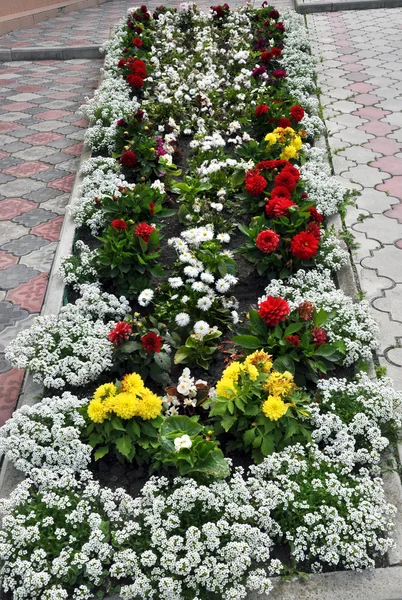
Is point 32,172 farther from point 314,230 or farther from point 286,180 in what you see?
point 314,230

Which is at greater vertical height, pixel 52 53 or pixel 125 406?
pixel 52 53

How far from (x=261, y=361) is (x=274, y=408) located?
0.84 feet

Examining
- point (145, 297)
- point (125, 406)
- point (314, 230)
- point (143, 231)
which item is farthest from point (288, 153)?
point (125, 406)

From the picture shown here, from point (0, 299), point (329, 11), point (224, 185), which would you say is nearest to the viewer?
point (0, 299)

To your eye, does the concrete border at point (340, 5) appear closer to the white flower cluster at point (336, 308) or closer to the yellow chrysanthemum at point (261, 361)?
the white flower cluster at point (336, 308)

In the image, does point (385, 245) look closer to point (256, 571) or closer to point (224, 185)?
point (224, 185)

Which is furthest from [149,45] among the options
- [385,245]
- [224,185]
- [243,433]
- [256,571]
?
[256,571]

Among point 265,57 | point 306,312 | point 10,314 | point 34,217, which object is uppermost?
point 265,57

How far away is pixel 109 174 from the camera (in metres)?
4.88

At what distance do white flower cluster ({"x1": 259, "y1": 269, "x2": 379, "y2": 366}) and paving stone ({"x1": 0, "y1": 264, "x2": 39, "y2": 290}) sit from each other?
5.39ft

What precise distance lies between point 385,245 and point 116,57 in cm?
482

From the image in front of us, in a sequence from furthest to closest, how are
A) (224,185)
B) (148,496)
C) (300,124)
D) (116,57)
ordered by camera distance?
(116,57) < (300,124) < (224,185) < (148,496)

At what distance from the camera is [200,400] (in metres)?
2.94

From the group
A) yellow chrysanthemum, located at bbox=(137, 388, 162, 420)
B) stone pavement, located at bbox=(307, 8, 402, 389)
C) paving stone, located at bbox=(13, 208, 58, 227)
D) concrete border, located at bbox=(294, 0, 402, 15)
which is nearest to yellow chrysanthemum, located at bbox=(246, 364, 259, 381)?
yellow chrysanthemum, located at bbox=(137, 388, 162, 420)
